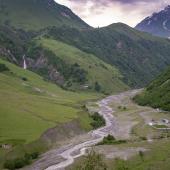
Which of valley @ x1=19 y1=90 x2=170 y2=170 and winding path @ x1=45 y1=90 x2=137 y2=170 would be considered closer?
winding path @ x1=45 y1=90 x2=137 y2=170

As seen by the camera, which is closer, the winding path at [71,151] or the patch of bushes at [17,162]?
the patch of bushes at [17,162]

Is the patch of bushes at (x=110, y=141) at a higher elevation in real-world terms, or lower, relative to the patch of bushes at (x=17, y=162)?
higher

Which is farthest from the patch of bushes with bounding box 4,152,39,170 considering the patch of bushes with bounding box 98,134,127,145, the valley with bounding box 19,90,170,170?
the patch of bushes with bounding box 98,134,127,145

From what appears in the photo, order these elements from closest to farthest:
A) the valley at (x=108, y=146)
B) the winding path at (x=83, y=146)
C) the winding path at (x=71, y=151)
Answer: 1. the winding path at (x=71, y=151)
2. the winding path at (x=83, y=146)
3. the valley at (x=108, y=146)

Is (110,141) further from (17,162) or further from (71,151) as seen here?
(17,162)

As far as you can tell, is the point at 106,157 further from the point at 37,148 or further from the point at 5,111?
the point at 5,111

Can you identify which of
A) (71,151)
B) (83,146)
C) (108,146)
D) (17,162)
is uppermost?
(83,146)

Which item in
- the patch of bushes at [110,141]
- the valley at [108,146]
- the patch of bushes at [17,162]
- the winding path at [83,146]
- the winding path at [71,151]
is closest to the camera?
the patch of bushes at [17,162]

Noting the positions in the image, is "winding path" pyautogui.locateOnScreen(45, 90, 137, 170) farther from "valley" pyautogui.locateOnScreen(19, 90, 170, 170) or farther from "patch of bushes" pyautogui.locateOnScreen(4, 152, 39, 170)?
"patch of bushes" pyautogui.locateOnScreen(4, 152, 39, 170)

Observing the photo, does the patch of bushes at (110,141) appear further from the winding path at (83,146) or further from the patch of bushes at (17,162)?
the patch of bushes at (17,162)

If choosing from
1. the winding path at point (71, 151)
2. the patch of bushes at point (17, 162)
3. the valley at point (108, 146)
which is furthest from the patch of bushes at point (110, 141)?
the patch of bushes at point (17, 162)

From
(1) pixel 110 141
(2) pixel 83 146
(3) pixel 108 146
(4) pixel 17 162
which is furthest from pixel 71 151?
(4) pixel 17 162

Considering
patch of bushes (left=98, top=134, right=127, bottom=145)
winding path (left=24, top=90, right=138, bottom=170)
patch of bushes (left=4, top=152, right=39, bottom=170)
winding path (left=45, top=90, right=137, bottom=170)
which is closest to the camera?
patch of bushes (left=4, top=152, right=39, bottom=170)

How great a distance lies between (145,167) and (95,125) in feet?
284
